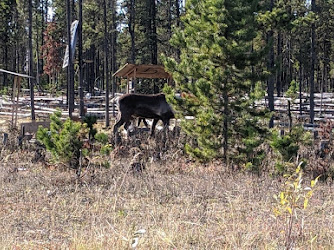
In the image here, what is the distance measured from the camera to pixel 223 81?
1057cm

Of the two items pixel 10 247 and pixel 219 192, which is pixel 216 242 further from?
pixel 219 192

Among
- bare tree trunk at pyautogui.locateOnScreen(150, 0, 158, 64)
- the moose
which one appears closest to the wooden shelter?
the moose

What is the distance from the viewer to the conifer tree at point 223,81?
34.1 ft

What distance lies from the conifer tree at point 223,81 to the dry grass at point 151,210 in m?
0.96

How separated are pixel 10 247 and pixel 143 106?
12443mm

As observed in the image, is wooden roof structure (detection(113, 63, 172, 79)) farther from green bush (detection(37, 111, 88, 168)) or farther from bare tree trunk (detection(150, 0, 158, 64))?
bare tree trunk (detection(150, 0, 158, 64))

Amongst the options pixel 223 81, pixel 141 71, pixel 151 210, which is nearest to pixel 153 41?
pixel 141 71

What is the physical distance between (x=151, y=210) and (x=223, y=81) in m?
4.87

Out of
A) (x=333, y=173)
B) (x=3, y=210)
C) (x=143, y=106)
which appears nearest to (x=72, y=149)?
(x=3, y=210)

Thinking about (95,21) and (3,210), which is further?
(95,21)

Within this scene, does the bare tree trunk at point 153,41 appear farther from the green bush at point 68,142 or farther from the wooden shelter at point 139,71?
the green bush at point 68,142

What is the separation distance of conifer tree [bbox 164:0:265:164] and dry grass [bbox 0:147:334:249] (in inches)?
37.6

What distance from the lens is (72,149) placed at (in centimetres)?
896

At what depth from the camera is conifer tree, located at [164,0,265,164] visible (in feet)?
34.1
